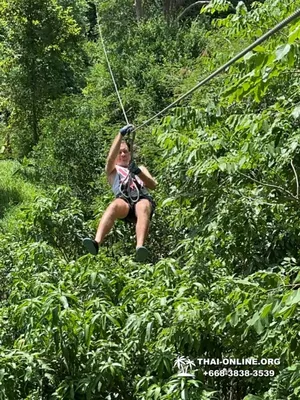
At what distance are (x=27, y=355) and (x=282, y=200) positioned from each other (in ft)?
4.77

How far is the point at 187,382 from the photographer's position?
7.99 ft

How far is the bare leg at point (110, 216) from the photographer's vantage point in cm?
412

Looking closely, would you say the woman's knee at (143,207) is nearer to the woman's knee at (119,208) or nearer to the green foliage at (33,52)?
the woman's knee at (119,208)

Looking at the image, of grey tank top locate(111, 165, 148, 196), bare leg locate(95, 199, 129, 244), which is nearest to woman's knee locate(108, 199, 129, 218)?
bare leg locate(95, 199, 129, 244)

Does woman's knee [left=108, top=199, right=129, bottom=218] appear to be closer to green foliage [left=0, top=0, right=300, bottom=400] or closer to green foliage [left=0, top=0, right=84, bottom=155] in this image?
green foliage [left=0, top=0, right=300, bottom=400]

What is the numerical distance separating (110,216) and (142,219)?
0.69ft

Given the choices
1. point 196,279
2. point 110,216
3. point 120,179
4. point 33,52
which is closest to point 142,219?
point 110,216

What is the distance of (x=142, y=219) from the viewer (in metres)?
4.19

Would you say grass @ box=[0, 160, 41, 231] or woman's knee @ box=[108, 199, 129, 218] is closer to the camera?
woman's knee @ box=[108, 199, 129, 218]

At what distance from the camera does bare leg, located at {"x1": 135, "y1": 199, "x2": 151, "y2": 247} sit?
413 centimetres

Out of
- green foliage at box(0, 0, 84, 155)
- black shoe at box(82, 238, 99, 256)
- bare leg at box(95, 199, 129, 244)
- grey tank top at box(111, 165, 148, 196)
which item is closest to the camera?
black shoe at box(82, 238, 99, 256)

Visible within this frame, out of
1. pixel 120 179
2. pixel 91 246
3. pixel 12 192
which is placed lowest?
pixel 12 192

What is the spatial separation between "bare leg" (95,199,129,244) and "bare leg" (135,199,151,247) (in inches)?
3.5

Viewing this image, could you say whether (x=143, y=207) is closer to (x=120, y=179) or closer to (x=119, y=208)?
(x=119, y=208)
